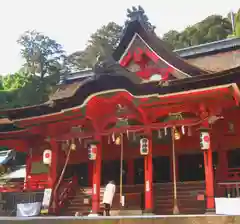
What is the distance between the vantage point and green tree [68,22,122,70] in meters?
50.6

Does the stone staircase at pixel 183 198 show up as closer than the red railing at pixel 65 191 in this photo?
Yes

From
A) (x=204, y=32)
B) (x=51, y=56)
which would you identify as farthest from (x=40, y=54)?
(x=204, y=32)

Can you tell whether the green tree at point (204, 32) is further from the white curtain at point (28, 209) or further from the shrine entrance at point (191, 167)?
the white curtain at point (28, 209)

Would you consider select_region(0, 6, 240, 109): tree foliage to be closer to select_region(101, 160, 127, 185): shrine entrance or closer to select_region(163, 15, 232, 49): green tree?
Answer: select_region(163, 15, 232, 49): green tree

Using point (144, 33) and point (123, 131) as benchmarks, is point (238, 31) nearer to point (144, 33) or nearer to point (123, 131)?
point (144, 33)

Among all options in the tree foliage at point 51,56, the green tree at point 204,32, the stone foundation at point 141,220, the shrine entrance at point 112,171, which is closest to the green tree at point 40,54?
the tree foliage at point 51,56

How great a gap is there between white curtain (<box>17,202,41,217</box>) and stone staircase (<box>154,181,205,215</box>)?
16.8 feet

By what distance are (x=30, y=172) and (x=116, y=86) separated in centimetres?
824

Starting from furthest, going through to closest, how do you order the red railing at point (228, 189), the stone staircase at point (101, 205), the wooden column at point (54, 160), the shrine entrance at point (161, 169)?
the shrine entrance at point (161, 169) → the wooden column at point (54, 160) → the stone staircase at point (101, 205) → the red railing at point (228, 189)

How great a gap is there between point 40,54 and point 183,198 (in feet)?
113

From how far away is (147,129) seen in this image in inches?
554

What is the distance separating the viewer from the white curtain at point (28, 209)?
1553 cm

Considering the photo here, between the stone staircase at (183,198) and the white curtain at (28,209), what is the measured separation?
16.8ft

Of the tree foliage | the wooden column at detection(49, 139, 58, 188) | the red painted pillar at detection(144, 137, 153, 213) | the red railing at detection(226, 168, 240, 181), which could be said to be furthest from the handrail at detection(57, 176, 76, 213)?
the tree foliage
